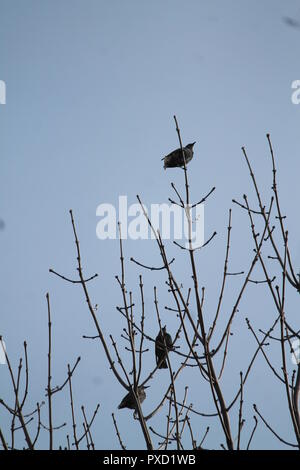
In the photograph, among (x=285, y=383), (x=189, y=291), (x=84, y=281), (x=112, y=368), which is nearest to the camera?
(x=285, y=383)

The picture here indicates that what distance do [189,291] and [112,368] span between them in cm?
112

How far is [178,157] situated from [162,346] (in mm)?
1281

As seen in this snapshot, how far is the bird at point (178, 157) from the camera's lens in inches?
143

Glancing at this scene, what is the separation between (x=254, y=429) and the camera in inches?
146

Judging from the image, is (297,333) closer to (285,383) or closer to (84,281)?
(285,383)

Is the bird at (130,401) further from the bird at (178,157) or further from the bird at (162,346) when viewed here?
the bird at (178,157)

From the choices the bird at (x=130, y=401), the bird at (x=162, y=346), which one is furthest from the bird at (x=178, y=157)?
the bird at (x=130, y=401)

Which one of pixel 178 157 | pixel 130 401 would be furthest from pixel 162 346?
pixel 178 157

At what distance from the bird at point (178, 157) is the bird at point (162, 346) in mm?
1112

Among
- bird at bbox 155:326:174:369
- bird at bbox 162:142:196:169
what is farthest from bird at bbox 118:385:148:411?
Answer: bird at bbox 162:142:196:169

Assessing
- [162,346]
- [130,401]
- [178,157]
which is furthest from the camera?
[178,157]

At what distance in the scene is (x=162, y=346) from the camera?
11.4 ft

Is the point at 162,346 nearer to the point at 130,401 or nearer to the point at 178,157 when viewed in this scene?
the point at 130,401
